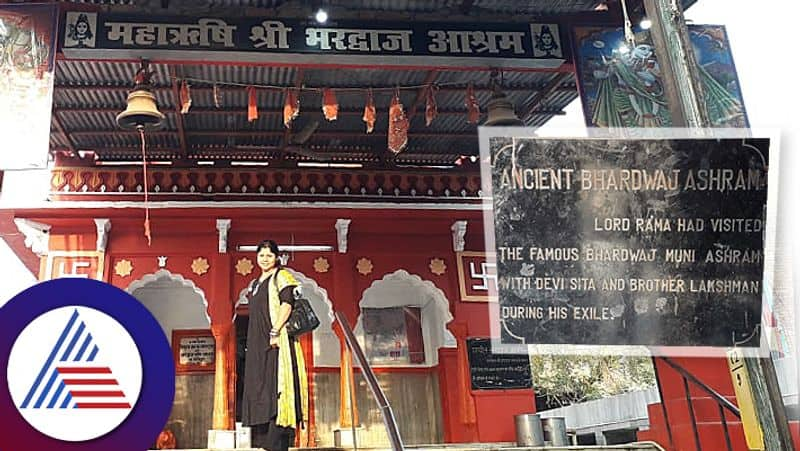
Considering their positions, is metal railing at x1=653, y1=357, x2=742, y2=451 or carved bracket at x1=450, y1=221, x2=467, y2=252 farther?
carved bracket at x1=450, y1=221, x2=467, y2=252

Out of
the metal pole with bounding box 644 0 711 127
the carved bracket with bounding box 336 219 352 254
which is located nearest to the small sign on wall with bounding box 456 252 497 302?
the carved bracket with bounding box 336 219 352 254

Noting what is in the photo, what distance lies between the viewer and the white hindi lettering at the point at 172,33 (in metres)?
6.21

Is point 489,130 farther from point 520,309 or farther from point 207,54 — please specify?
point 207,54

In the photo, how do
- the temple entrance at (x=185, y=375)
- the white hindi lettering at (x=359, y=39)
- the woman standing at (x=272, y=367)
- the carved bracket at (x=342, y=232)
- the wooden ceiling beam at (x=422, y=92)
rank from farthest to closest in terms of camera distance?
the temple entrance at (x=185, y=375)
the carved bracket at (x=342, y=232)
the wooden ceiling beam at (x=422, y=92)
the white hindi lettering at (x=359, y=39)
the woman standing at (x=272, y=367)

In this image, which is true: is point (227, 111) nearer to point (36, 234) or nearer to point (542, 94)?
point (36, 234)

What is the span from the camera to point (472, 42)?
6.67m

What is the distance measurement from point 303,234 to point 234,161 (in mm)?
1451

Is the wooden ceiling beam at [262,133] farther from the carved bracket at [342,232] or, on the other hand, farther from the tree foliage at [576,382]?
the tree foliage at [576,382]

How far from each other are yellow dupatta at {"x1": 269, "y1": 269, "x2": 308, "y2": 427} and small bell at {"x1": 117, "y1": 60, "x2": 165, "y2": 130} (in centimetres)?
210

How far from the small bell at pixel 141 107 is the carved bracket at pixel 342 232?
322 cm

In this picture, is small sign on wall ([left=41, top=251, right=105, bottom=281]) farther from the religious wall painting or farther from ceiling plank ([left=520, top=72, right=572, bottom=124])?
ceiling plank ([left=520, top=72, right=572, bottom=124])

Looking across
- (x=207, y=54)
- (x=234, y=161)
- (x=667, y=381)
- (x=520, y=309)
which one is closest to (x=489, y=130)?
(x=520, y=309)

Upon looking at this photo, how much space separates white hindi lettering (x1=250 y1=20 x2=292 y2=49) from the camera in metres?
6.35

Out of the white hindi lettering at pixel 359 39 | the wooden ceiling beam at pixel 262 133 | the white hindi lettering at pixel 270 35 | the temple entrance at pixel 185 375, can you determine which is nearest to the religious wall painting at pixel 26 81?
the white hindi lettering at pixel 270 35
